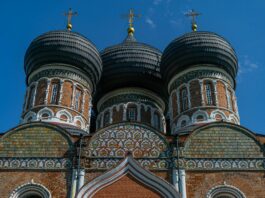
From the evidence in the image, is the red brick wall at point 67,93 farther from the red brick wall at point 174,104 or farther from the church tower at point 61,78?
the red brick wall at point 174,104

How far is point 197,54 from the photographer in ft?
47.5

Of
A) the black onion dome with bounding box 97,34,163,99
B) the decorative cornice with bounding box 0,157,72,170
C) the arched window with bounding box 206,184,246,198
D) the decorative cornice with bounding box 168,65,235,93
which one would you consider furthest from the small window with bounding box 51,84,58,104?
the arched window with bounding box 206,184,246,198

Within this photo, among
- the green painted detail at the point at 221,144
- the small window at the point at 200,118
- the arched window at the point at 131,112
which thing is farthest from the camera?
the arched window at the point at 131,112

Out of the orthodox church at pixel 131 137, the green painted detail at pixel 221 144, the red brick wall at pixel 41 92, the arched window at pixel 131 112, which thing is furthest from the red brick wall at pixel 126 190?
the arched window at pixel 131 112

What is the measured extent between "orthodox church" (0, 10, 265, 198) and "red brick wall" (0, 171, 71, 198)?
2 cm

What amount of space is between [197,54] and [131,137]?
14.9 feet

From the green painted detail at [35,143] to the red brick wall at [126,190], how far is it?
1337 millimetres

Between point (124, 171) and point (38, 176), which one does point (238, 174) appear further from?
point (38, 176)

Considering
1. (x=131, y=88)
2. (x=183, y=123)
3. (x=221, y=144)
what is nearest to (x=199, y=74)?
(x=183, y=123)

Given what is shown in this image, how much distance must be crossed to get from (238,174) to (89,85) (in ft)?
20.3

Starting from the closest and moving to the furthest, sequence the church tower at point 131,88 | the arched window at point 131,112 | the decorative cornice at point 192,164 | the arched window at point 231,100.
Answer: the decorative cornice at point 192,164
the arched window at point 231,100
the arched window at point 131,112
the church tower at point 131,88

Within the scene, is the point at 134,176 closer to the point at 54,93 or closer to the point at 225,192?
the point at 225,192

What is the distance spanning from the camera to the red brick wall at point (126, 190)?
978cm

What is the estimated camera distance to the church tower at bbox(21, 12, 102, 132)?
13.8m
